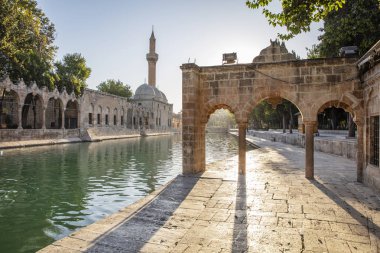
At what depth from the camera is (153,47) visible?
59969 mm

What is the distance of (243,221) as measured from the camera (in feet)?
16.5

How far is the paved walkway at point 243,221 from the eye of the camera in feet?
13.2

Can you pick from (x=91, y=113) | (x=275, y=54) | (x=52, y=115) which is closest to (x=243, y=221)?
(x=275, y=54)

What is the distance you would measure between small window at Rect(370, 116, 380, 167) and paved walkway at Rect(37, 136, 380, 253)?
2.88 feet

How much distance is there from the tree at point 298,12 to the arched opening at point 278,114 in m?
3.56

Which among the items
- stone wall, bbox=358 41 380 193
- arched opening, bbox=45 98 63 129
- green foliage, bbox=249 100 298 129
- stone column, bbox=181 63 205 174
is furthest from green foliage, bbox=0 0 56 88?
green foliage, bbox=249 100 298 129

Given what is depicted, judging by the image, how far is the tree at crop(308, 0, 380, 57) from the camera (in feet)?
46.3

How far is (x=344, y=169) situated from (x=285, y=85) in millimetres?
4591

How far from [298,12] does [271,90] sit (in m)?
3.44

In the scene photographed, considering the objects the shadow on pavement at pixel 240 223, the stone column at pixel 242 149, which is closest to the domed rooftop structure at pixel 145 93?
the stone column at pixel 242 149

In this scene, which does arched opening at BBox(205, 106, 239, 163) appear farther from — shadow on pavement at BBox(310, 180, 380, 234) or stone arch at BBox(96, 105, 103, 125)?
stone arch at BBox(96, 105, 103, 125)

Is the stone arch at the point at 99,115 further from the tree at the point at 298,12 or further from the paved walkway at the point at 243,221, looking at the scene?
the tree at the point at 298,12

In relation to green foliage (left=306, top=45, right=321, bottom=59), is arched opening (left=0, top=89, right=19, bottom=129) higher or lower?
lower

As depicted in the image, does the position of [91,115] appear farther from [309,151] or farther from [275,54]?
[309,151]
